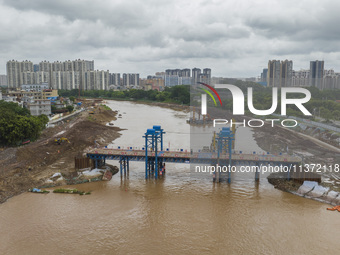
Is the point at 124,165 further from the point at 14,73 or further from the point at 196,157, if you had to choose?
the point at 14,73

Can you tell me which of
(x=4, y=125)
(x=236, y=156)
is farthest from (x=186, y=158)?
(x=4, y=125)

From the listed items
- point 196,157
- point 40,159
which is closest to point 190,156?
point 196,157

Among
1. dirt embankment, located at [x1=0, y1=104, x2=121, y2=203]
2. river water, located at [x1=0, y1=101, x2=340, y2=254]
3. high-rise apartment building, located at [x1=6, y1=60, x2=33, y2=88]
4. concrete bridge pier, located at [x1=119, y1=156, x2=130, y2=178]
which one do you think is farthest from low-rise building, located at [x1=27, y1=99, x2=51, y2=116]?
high-rise apartment building, located at [x1=6, y1=60, x2=33, y2=88]

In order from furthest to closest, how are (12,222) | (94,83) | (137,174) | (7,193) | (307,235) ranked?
(94,83), (137,174), (7,193), (12,222), (307,235)

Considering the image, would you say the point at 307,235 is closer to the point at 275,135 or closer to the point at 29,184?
the point at 29,184

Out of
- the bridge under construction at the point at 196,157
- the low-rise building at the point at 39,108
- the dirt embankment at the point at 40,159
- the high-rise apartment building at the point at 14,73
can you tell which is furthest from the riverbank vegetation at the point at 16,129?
the high-rise apartment building at the point at 14,73

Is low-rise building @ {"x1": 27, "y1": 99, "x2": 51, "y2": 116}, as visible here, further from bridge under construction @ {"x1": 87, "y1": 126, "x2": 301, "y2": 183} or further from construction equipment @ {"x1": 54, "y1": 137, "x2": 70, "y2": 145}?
bridge under construction @ {"x1": 87, "y1": 126, "x2": 301, "y2": 183}
